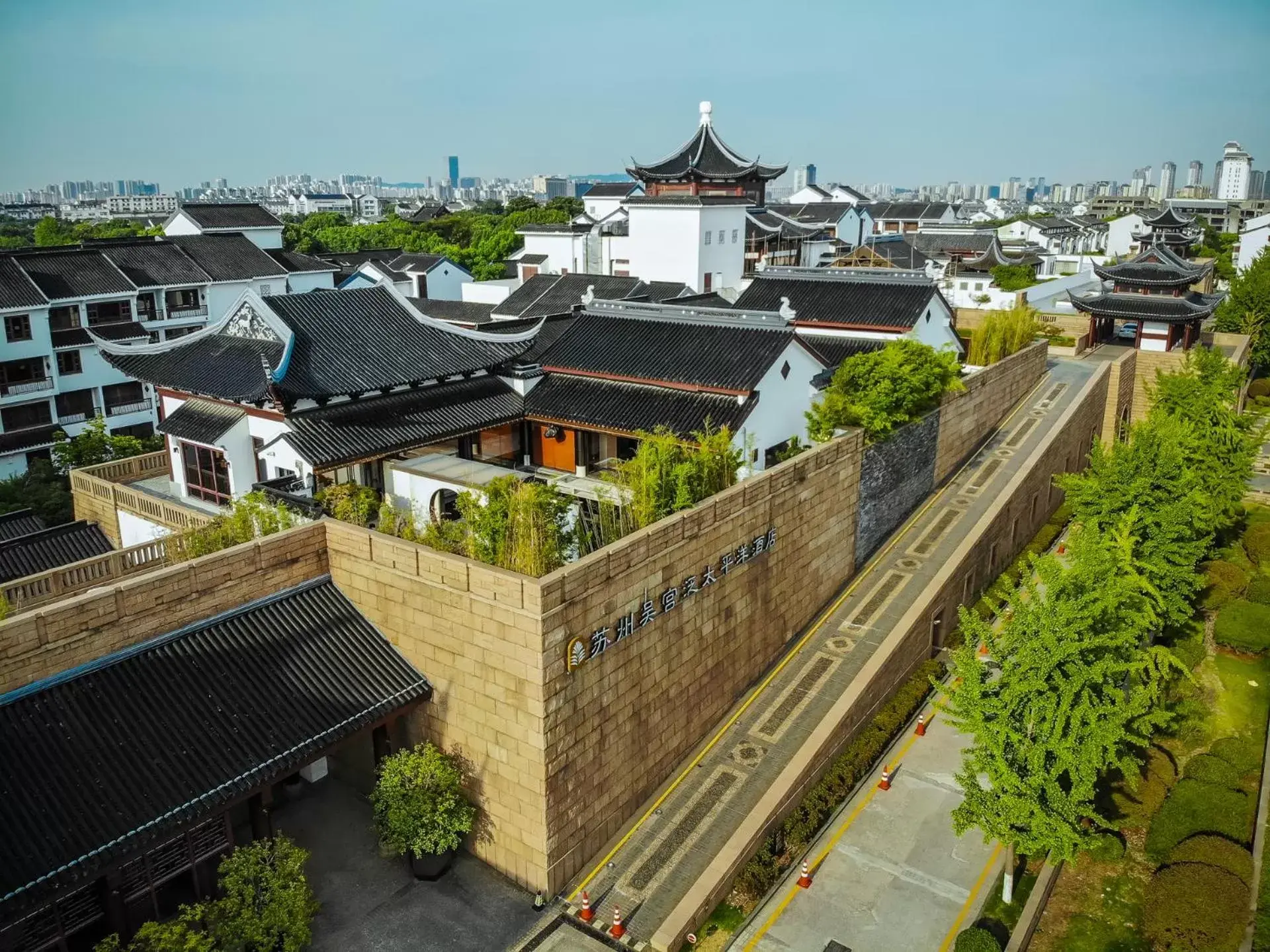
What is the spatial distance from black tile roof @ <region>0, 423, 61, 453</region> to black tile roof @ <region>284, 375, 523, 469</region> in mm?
21167

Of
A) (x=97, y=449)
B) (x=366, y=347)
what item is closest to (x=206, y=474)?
(x=366, y=347)

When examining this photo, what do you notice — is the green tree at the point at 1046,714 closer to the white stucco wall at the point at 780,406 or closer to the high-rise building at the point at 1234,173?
the white stucco wall at the point at 780,406

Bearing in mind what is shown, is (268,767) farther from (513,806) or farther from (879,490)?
(879,490)

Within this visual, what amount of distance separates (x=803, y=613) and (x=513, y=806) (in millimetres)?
8815

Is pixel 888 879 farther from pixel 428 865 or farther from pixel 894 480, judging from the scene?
pixel 894 480

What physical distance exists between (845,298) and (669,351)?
9508 mm

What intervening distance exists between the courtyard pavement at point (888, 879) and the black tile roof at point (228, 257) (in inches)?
1537

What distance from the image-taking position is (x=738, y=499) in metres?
17.4

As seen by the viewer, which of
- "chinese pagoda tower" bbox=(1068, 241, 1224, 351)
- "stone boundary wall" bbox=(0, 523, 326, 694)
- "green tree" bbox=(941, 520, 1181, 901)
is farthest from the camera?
"chinese pagoda tower" bbox=(1068, 241, 1224, 351)

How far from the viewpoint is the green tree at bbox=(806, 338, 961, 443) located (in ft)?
75.3

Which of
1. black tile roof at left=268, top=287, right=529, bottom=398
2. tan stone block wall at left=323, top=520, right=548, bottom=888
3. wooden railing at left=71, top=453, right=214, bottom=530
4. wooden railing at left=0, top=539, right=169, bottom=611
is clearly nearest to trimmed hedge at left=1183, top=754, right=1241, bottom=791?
tan stone block wall at left=323, top=520, right=548, bottom=888

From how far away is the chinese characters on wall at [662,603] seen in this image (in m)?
13.9

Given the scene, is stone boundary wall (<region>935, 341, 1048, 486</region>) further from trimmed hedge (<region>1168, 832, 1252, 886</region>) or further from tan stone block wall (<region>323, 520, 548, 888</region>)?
tan stone block wall (<region>323, 520, 548, 888</region>)

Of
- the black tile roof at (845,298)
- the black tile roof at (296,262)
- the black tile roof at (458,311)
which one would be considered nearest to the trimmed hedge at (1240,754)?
the black tile roof at (845,298)
